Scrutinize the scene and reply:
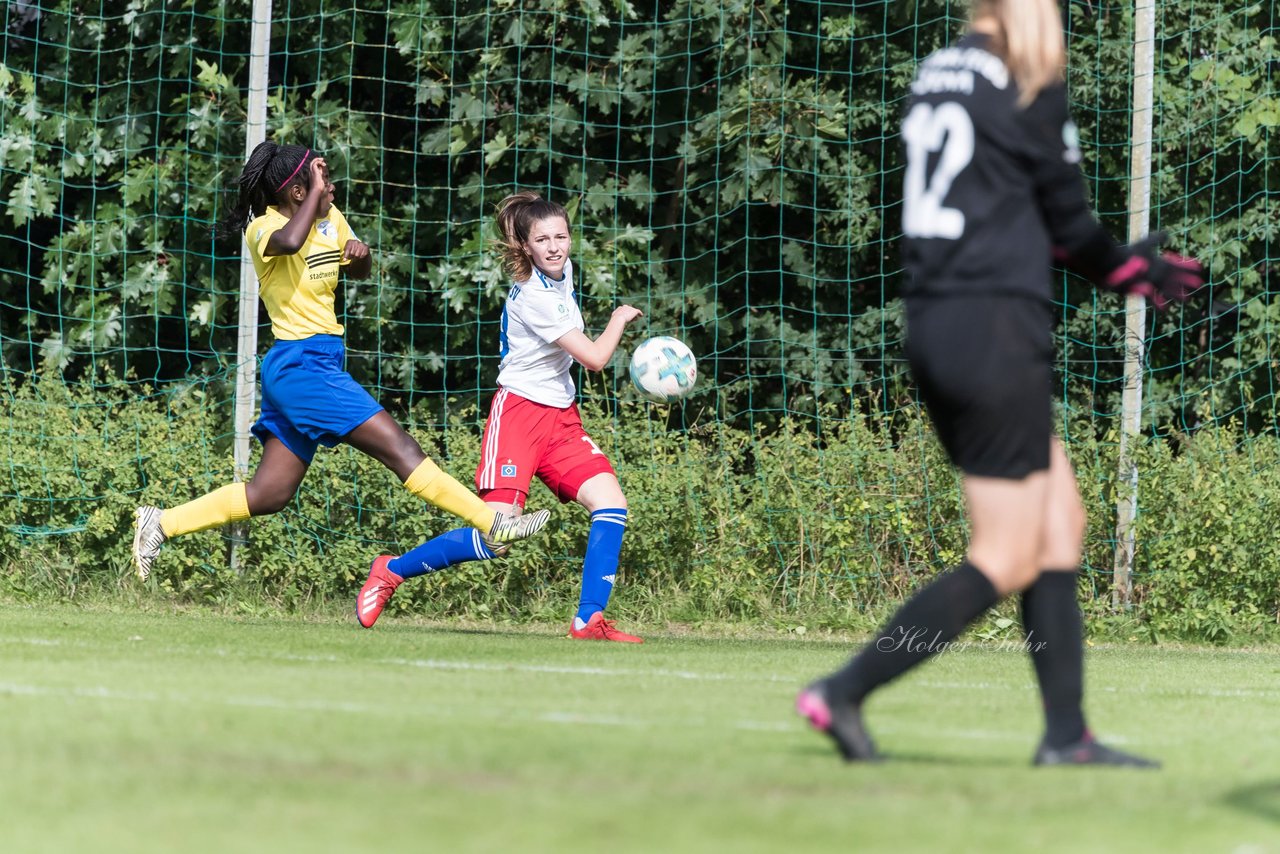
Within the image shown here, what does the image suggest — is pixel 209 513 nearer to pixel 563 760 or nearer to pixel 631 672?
pixel 631 672

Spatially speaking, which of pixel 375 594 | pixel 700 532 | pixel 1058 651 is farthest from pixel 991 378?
pixel 700 532

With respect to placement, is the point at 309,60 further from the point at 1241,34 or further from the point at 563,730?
the point at 563,730

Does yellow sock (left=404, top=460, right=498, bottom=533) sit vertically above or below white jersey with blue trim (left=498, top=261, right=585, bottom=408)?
below

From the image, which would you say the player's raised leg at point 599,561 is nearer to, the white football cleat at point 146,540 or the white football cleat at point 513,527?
→ the white football cleat at point 513,527

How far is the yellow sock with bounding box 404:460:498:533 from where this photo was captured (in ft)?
25.6

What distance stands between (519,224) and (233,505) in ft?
5.97

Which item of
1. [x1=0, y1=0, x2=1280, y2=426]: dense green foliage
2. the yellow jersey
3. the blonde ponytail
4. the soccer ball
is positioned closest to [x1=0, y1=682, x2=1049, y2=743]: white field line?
the blonde ponytail

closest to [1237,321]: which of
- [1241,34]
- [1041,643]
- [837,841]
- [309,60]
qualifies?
[1241,34]

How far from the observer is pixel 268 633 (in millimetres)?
7684

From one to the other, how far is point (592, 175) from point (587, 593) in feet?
21.0

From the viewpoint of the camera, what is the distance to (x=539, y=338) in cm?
812

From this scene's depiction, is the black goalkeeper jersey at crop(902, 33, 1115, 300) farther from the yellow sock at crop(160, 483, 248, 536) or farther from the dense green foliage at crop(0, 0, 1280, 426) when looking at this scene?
the dense green foliage at crop(0, 0, 1280, 426)

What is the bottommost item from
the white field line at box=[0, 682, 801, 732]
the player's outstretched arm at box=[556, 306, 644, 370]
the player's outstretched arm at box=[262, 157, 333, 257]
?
the white field line at box=[0, 682, 801, 732]

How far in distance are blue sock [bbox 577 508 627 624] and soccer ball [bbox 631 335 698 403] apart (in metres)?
0.58
